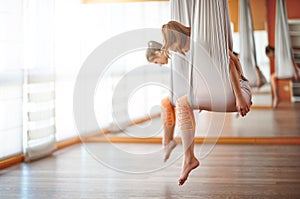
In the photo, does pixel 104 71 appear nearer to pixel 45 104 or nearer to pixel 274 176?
pixel 45 104

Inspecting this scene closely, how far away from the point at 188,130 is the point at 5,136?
5.42ft

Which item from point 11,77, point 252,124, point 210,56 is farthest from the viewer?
point 252,124

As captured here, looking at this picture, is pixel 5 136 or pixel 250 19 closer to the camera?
pixel 5 136

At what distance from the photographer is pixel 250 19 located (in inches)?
150

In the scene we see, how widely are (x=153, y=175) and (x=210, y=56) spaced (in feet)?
3.44

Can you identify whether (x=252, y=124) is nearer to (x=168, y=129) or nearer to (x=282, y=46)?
(x=282, y=46)

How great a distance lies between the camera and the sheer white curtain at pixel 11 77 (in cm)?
308

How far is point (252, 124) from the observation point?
13.1 feet

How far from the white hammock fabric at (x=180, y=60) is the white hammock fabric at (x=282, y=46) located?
1.73m

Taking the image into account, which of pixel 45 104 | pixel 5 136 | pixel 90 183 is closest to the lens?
pixel 90 183

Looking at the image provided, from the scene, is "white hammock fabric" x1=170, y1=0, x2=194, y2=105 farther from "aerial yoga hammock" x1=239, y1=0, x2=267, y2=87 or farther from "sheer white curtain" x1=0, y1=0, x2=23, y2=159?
"aerial yoga hammock" x1=239, y1=0, x2=267, y2=87

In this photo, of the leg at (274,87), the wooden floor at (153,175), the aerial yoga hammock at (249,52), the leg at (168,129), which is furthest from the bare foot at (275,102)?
the leg at (168,129)

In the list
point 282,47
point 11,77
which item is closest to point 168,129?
point 11,77

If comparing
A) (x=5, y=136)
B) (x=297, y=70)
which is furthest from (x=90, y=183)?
(x=297, y=70)
